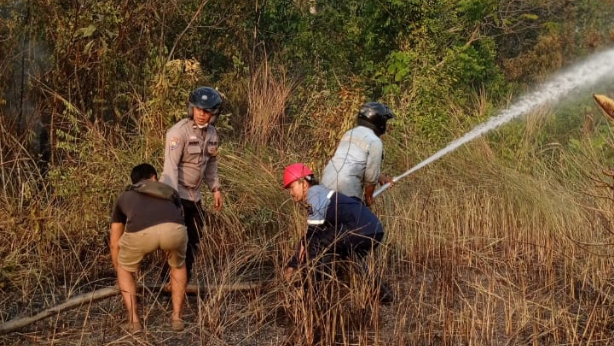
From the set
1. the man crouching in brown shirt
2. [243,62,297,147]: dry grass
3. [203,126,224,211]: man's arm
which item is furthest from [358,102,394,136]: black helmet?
[243,62,297,147]: dry grass

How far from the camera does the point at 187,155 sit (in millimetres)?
6137

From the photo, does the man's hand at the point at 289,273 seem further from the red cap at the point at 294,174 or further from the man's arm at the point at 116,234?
the man's arm at the point at 116,234

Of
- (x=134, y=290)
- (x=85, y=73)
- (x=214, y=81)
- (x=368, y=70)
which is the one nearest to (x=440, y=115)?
(x=368, y=70)

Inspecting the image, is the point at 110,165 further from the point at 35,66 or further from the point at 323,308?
the point at 323,308

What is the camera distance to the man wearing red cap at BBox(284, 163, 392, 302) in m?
5.77

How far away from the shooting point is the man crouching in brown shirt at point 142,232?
214 inches

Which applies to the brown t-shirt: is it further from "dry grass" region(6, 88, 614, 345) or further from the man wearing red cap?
the man wearing red cap

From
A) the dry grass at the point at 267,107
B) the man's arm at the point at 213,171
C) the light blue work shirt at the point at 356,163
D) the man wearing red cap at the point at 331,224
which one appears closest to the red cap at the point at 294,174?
the man wearing red cap at the point at 331,224

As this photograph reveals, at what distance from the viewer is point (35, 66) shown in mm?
9023

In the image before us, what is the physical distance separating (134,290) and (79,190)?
2.12 meters

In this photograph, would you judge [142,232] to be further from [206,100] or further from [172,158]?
[206,100]

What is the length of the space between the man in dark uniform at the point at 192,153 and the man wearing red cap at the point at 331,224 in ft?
2.13

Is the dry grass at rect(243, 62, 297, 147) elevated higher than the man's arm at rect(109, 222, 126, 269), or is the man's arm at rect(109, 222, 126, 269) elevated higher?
the dry grass at rect(243, 62, 297, 147)

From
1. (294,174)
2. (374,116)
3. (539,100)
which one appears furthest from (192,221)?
(539,100)
